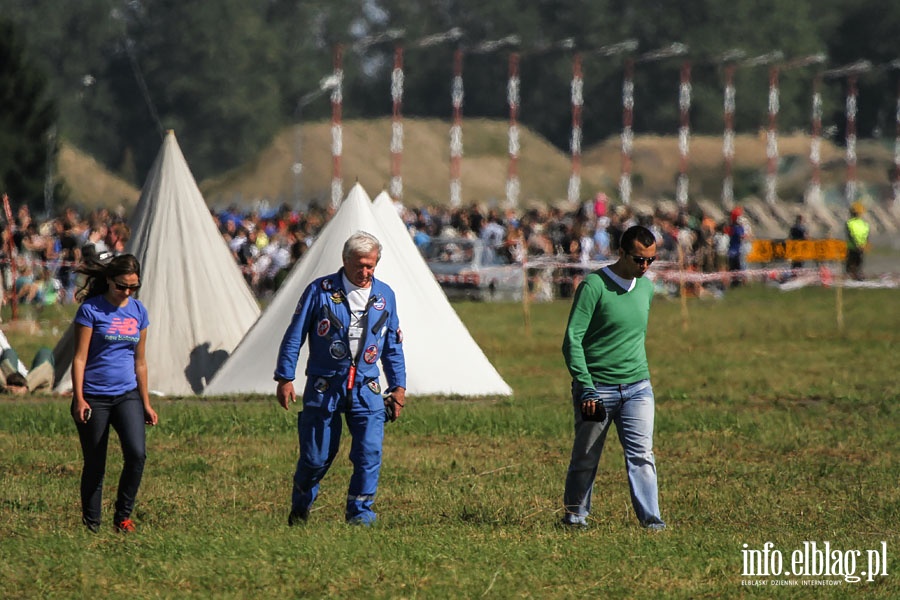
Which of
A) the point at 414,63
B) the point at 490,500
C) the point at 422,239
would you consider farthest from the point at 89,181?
the point at 490,500

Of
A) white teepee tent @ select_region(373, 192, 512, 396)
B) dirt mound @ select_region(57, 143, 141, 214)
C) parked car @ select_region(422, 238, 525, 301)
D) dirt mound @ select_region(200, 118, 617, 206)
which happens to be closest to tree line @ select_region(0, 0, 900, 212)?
dirt mound @ select_region(200, 118, 617, 206)

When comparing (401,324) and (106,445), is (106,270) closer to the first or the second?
(106,445)

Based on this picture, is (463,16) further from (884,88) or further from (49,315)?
(49,315)

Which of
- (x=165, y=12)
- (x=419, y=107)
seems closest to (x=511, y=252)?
(x=165, y=12)

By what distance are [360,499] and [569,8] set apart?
114491 mm

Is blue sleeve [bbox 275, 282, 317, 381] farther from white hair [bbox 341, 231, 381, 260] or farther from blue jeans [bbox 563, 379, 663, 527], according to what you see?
blue jeans [bbox 563, 379, 663, 527]

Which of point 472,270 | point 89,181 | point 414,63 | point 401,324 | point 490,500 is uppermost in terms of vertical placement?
point 414,63

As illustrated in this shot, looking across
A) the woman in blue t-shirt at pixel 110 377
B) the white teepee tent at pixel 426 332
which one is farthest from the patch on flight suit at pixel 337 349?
the white teepee tent at pixel 426 332

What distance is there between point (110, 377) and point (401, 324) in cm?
779

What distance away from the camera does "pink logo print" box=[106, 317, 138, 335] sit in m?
9.93

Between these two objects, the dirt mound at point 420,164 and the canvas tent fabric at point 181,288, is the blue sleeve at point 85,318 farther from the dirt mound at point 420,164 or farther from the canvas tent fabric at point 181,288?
the dirt mound at point 420,164

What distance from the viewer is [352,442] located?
32.5 feet

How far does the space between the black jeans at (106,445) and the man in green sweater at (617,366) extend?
2.54 meters

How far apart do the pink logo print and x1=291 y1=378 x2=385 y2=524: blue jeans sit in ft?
3.59
